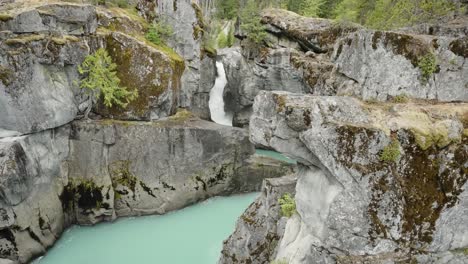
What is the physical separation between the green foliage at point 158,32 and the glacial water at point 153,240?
8504 mm

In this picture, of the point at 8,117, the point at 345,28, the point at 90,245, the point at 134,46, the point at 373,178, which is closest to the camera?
the point at 373,178

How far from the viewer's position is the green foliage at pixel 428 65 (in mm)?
6672

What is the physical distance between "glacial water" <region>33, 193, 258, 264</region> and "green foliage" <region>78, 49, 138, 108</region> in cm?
540

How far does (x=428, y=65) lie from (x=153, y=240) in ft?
37.5

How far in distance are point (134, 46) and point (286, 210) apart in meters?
10.8

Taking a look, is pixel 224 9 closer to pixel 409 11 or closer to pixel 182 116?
pixel 182 116

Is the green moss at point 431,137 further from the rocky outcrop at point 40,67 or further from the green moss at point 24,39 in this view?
the green moss at point 24,39

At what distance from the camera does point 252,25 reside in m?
22.9

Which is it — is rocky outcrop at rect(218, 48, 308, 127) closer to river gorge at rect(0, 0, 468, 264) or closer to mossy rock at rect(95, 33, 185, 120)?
river gorge at rect(0, 0, 468, 264)

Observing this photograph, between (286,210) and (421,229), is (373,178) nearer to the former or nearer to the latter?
(421,229)

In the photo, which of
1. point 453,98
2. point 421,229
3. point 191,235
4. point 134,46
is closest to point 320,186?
point 421,229

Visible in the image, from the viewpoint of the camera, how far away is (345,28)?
2039 centimetres

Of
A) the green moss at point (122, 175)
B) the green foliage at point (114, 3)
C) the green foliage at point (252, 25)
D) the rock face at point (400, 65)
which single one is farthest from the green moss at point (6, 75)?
the green foliage at point (252, 25)

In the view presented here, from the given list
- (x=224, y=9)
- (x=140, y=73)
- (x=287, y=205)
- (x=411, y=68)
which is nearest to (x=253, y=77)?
(x=140, y=73)
